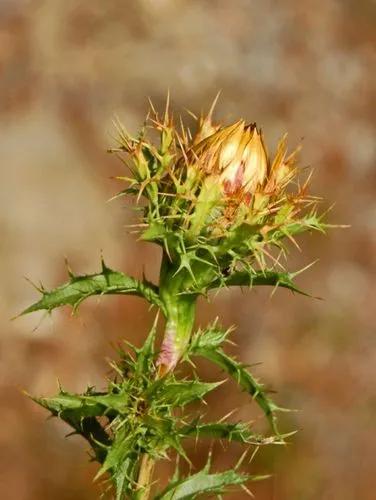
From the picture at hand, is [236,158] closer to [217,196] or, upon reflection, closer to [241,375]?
[217,196]

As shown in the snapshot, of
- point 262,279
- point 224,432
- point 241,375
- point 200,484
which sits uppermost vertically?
point 262,279

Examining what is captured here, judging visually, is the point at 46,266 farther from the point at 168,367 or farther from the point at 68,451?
the point at 168,367

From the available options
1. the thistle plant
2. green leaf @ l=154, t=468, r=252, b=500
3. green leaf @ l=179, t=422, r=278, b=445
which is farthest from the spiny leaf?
green leaf @ l=154, t=468, r=252, b=500

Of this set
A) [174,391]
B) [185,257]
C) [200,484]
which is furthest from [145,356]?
[200,484]

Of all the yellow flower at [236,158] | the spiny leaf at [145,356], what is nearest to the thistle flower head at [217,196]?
the yellow flower at [236,158]

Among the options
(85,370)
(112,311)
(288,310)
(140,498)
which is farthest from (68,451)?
(140,498)

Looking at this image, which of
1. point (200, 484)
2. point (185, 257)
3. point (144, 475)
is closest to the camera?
point (185, 257)
